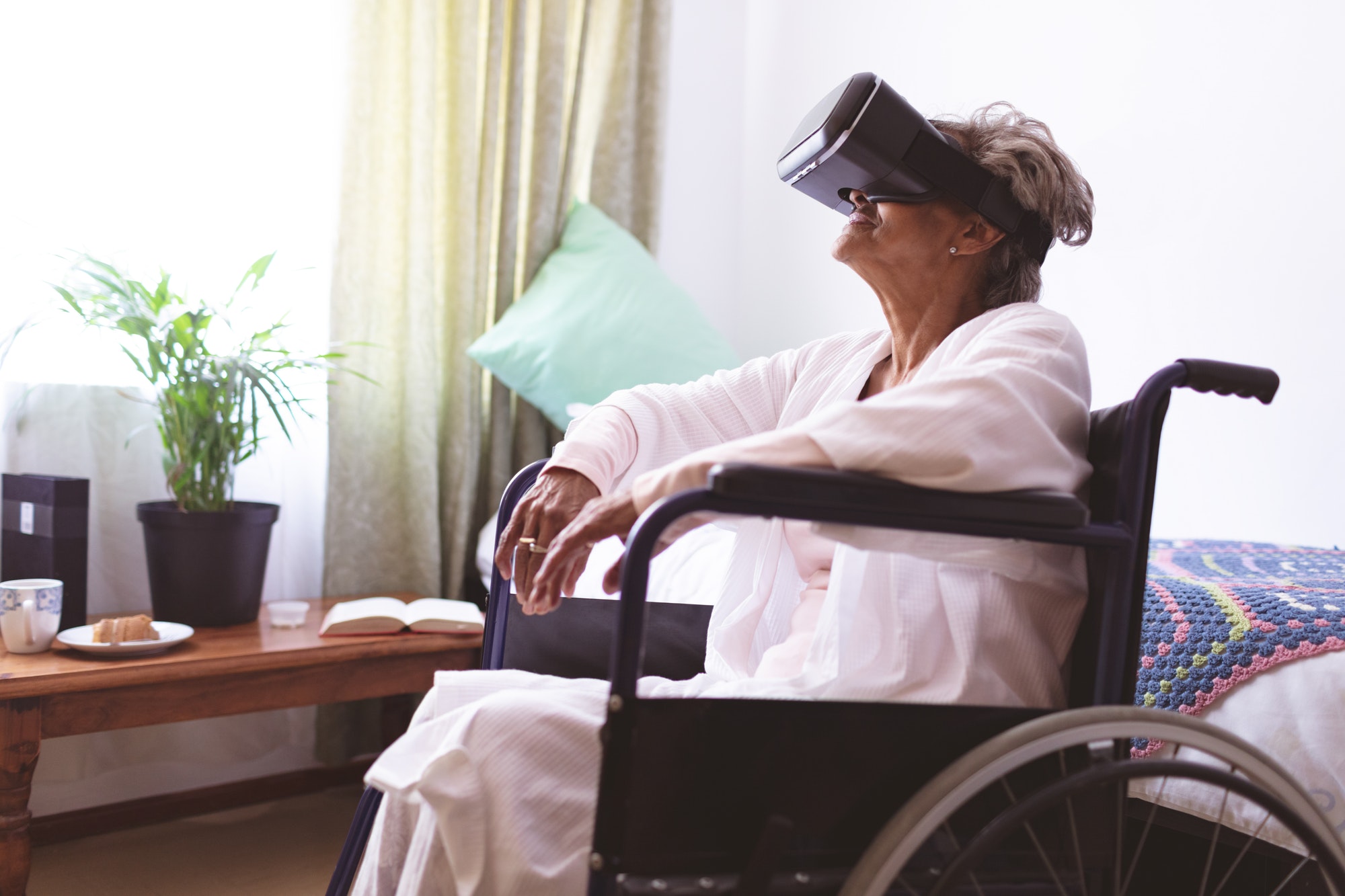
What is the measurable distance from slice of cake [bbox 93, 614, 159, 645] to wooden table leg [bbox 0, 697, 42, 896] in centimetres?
14

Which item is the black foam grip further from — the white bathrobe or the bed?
the bed

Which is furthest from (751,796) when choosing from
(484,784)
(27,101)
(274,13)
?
(274,13)

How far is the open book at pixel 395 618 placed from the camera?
1721mm

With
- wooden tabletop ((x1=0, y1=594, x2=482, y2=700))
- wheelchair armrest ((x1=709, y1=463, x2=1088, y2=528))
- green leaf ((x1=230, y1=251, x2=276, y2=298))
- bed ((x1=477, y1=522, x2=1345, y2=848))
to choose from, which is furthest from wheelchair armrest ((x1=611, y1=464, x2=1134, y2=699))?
green leaf ((x1=230, y1=251, x2=276, y2=298))

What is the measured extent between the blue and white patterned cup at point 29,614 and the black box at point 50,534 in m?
0.06

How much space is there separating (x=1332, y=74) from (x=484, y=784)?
1942mm

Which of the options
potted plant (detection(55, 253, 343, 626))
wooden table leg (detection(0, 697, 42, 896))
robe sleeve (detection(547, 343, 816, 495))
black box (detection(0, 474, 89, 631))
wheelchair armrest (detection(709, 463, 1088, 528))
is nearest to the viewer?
wheelchair armrest (detection(709, 463, 1088, 528))

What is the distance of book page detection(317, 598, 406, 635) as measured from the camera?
1.71 meters

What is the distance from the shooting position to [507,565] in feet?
3.41

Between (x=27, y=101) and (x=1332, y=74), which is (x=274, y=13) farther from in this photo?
(x=1332, y=74)

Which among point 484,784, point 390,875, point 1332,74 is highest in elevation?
point 1332,74

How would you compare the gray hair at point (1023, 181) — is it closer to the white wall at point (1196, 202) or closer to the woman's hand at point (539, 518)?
the woman's hand at point (539, 518)

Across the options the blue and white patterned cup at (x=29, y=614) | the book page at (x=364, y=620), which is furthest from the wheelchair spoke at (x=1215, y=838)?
the blue and white patterned cup at (x=29, y=614)

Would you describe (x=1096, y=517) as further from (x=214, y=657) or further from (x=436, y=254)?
(x=436, y=254)
